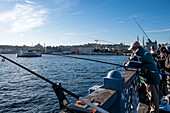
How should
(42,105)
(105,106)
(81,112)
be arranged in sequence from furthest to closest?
(42,105)
(105,106)
(81,112)

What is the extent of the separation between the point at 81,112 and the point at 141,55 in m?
2.16

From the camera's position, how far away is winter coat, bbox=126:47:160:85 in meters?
3.13

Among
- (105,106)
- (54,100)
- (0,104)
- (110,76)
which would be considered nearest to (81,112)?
(105,106)

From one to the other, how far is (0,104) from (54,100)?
4.09 m

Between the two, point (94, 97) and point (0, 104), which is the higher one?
point (94, 97)

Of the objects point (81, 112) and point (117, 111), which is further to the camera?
point (117, 111)

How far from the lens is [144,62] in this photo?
3.19 m

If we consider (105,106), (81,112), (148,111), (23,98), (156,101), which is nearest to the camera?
(81,112)

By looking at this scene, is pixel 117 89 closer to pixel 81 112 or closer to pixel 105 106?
pixel 105 106

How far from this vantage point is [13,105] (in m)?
11.6

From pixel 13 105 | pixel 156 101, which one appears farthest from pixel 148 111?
pixel 13 105

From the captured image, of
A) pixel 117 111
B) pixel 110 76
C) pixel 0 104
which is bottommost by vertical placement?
pixel 0 104

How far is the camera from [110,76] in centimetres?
209

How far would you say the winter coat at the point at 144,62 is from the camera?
313 cm
